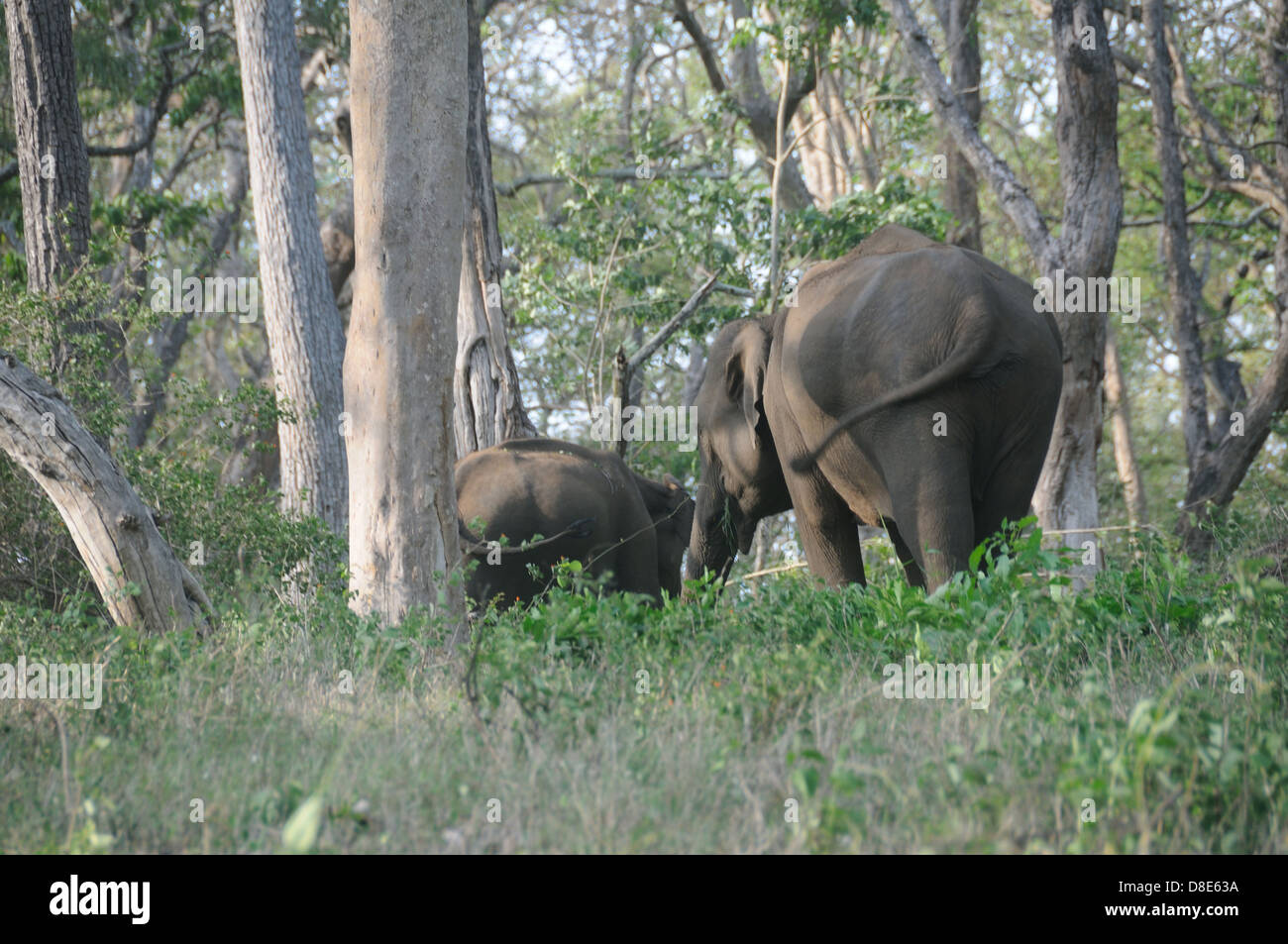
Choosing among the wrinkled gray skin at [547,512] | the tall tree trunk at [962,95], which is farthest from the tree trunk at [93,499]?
the tall tree trunk at [962,95]

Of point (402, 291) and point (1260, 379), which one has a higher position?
point (1260, 379)

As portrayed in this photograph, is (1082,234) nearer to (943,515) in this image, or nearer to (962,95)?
(962,95)

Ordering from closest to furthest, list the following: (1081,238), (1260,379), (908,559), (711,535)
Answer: (908,559)
(711,535)
(1081,238)
(1260,379)

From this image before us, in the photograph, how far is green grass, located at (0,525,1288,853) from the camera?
3539 millimetres

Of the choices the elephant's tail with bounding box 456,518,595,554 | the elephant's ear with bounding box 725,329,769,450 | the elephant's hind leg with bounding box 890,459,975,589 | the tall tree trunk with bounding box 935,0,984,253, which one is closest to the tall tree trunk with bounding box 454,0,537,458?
the elephant's tail with bounding box 456,518,595,554

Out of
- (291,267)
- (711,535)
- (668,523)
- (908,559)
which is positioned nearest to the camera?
(908,559)

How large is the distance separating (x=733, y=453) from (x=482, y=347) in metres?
2.83

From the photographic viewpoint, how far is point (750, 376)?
28.5ft

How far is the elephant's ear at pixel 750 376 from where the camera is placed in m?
8.66

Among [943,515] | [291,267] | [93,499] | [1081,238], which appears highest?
[291,267]

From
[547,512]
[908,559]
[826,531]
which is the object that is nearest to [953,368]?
[908,559]

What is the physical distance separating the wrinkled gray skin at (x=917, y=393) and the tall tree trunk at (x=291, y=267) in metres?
5.07

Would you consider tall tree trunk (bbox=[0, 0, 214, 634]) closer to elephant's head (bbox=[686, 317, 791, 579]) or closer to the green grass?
the green grass

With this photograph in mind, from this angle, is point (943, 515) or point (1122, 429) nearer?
point (943, 515)
